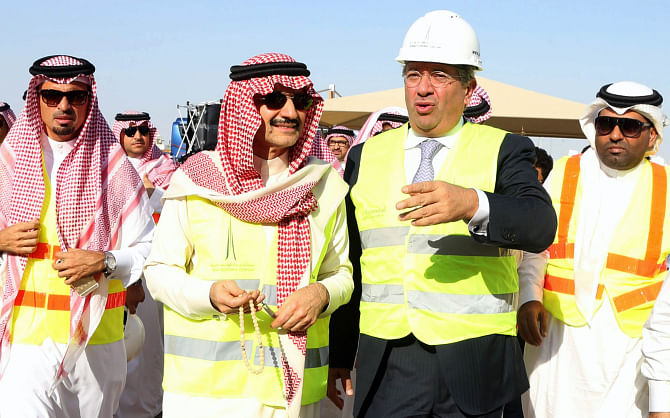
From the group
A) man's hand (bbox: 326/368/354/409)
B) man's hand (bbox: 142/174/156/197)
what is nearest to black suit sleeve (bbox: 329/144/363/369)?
man's hand (bbox: 326/368/354/409)

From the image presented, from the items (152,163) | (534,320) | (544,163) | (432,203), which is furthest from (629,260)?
(152,163)

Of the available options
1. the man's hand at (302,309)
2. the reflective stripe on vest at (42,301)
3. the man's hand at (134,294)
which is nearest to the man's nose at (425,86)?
the man's hand at (302,309)

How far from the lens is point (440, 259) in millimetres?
3348

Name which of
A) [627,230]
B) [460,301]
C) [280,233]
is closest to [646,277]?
[627,230]

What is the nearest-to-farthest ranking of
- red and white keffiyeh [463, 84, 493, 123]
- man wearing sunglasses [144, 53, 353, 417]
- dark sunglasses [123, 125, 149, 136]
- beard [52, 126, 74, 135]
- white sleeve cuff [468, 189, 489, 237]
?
white sleeve cuff [468, 189, 489, 237]
man wearing sunglasses [144, 53, 353, 417]
beard [52, 126, 74, 135]
red and white keffiyeh [463, 84, 493, 123]
dark sunglasses [123, 125, 149, 136]

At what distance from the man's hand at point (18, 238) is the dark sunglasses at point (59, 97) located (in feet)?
Result: 2.68

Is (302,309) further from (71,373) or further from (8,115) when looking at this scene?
(8,115)

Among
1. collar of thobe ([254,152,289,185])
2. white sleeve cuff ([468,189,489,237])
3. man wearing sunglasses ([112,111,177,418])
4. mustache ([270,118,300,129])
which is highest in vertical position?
mustache ([270,118,300,129])

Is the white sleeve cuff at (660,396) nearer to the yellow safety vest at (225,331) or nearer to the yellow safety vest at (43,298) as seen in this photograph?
the yellow safety vest at (225,331)

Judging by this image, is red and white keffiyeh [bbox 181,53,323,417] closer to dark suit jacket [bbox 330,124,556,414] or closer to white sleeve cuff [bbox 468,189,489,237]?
dark suit jacket [bbox 330,124,556,414]

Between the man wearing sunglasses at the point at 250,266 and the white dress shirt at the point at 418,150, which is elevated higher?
the white dress shirt at the point at 418,150

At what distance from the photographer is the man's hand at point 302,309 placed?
3.19m

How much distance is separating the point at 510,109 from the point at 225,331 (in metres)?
11.5

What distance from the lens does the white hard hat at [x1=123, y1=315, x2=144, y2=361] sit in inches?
229
